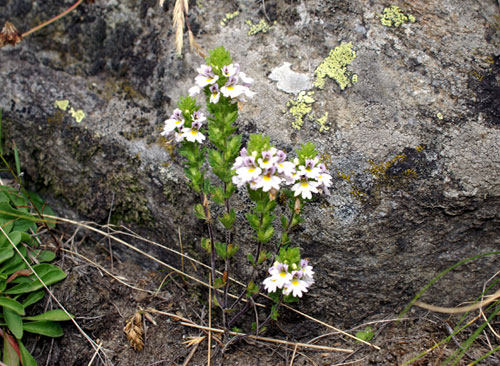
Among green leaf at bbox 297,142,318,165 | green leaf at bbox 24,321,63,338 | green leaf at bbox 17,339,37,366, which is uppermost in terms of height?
green leaf at bbox 297,142,318,165

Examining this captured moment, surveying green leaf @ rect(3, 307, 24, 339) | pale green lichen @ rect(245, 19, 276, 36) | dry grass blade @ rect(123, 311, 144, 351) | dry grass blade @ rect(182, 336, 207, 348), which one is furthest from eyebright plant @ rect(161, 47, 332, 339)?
green leaf @ rect(3, 307, 24, 339)

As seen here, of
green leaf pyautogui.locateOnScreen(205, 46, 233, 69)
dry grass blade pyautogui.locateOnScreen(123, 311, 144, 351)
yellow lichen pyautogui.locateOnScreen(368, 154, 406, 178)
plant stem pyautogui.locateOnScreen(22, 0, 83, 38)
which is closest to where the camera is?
green leaf pyautogui.locateOnScreen(205, 46, 233, 69)

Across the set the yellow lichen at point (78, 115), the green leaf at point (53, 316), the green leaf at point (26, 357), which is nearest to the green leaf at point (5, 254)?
the green leaf at point (53, 316)

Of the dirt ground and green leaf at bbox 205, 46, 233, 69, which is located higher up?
green leaf at bbox 205, 46, 233, 69

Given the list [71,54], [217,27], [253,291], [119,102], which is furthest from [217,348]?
[71,54]

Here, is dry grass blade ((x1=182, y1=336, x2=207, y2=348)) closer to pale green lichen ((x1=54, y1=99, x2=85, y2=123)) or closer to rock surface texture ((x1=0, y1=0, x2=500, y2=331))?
rock surface texture ((x1=0, y1=0, x2=500, y2=331))

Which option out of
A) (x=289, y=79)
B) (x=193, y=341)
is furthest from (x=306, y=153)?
(x=193, y=341)
